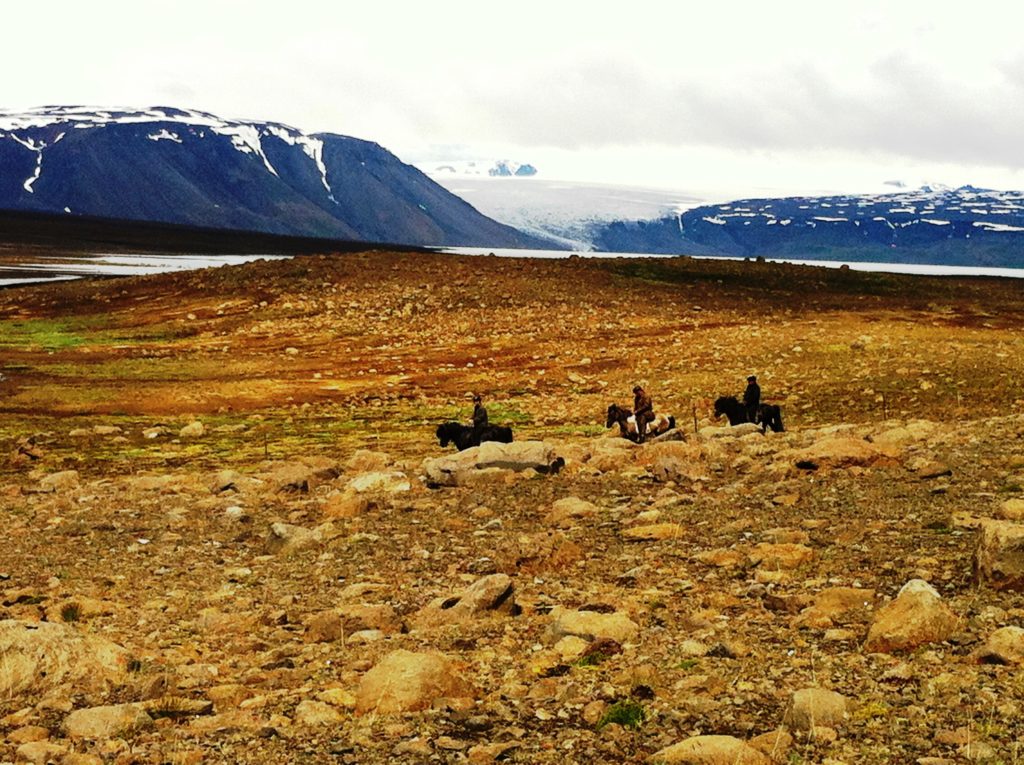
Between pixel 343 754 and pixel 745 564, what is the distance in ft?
23.8

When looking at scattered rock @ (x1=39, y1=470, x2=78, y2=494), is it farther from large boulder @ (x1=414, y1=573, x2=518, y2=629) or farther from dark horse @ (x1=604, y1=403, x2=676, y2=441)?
large boulder @ (x1=414, y1=573, x2=518, y2=629)

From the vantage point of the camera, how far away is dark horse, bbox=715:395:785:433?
2925cm

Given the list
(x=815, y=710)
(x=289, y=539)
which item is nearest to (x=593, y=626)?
(x=815, y=710)

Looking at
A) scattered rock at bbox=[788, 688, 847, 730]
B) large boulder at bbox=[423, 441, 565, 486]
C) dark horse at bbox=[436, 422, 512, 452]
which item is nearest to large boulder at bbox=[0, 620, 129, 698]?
scattered rock at bbox=[788, 688, 847, 730]

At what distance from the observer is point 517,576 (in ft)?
48.4

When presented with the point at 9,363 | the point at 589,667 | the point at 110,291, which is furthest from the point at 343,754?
the point at 110,291

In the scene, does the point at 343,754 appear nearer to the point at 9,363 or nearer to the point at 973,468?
the point at 973,468

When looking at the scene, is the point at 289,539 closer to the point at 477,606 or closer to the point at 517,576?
the point at 517,576

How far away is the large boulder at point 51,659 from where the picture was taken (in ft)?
34.2

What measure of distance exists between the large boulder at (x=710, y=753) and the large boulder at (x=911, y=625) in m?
2.93

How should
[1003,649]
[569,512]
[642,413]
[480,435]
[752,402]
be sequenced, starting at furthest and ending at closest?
[752,402] < [642,413] < [480,435] < [569,512] < [1003,649]

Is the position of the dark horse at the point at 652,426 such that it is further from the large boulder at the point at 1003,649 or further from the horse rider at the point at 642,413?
the large boulder at the point at 1003,649

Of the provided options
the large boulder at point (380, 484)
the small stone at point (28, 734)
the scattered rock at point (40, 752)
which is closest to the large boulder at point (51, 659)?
the small stone at point (28, 734)

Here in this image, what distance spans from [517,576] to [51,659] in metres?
6.10
